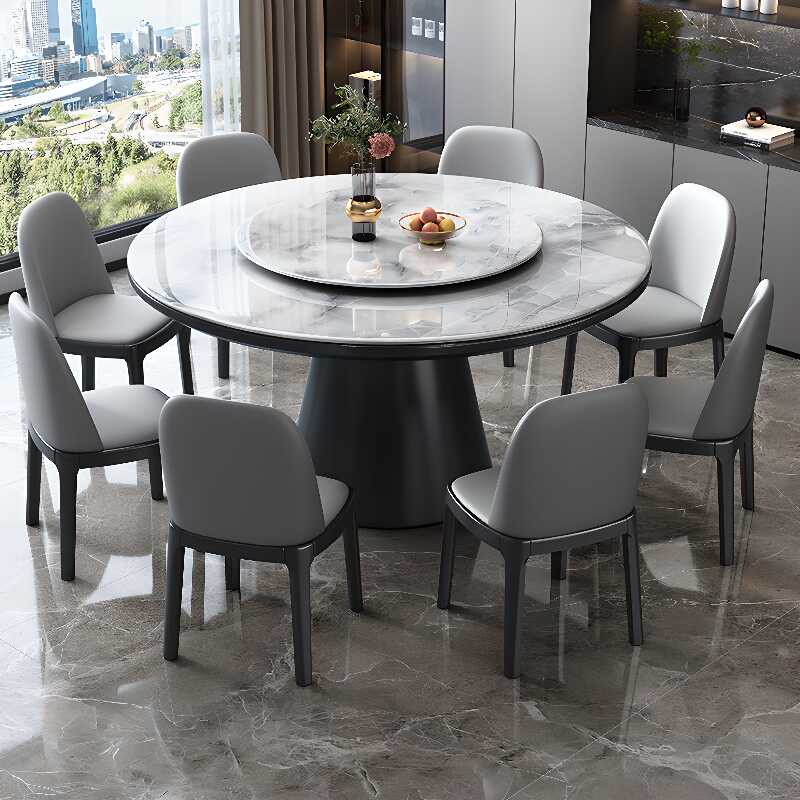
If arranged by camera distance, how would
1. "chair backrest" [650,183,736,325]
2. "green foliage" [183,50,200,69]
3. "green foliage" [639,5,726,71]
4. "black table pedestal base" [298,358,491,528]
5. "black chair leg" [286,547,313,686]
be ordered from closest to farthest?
"black chair leg" [286,547,313,686]
"black table pedestal base" [298,358,491,528]
"chair backrest" [650,183,736,325]
"green foliage" [639,5,726,71]
"green foliage" [183,50,200,69]

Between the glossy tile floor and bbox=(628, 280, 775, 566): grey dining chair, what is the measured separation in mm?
282

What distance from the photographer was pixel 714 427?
3580 mm

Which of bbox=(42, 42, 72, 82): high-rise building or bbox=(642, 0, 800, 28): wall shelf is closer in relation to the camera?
bbox=(642, 0, 800, 28): wall shelf

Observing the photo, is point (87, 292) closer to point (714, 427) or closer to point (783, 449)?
point (714, 427)

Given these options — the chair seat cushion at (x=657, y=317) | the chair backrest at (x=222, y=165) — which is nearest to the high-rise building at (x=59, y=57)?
the chair backrest at (x=222, y=165)

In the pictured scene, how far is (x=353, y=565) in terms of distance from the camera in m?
3.41

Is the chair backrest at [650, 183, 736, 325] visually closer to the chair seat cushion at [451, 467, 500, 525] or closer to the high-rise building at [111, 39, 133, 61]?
the chair seat cushion at [451, 467, 500, 525]

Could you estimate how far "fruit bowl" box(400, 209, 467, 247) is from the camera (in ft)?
12.7

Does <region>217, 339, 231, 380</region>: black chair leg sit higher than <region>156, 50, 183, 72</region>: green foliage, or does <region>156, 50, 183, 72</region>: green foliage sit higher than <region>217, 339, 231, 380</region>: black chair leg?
<region>156, 50, 183, 72</region>: green foliage

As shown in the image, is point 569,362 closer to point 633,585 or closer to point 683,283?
point 683,283

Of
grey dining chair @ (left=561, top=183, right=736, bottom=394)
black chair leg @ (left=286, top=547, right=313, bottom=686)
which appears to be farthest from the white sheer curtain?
black chair leg @ (left=286, top=547, right=313, bottom=686)

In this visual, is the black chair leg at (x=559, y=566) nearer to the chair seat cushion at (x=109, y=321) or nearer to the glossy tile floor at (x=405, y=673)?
the glossy tile floor at (x=405, y=673)

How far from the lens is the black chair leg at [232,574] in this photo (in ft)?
11.8

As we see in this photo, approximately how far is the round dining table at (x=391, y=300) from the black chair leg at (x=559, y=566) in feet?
1.51
